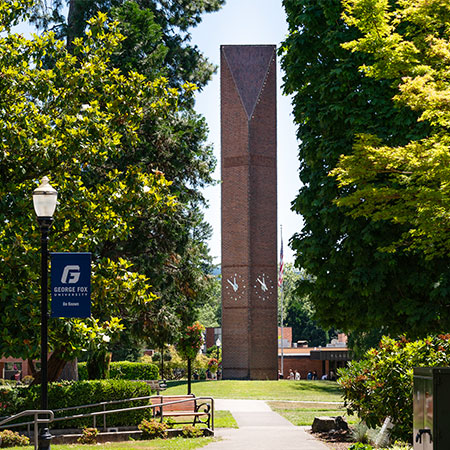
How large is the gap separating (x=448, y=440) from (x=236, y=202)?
4222 centimetres

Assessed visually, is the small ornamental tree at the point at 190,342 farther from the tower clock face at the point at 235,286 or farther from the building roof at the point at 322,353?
the building roof at the point at 322,353

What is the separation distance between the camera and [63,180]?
54.6 ft

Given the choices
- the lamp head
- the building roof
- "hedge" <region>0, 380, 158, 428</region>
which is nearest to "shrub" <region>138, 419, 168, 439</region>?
"hedge" <region>0, 380, 158, 428</region>

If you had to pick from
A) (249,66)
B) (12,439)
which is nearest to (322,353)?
(249,66)

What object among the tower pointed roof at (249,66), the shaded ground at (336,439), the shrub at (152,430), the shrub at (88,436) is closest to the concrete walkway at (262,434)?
the shaded ground at (336,439)

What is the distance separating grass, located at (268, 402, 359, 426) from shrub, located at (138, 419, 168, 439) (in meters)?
5.43

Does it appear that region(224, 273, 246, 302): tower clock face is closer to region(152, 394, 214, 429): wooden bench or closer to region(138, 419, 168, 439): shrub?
region(152, 394, 214, 429): wooden bench

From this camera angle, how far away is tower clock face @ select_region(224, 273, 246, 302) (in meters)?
50.3

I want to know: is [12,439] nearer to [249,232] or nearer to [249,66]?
[249,232]

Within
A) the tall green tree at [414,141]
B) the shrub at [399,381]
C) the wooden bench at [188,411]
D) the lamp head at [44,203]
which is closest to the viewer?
the lamp head at [44,203]

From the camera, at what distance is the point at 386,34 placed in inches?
609

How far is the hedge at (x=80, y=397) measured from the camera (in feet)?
58.2

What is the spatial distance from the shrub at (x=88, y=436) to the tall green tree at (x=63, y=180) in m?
2.05

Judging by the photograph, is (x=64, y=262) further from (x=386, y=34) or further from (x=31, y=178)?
(x=386, y=34)
